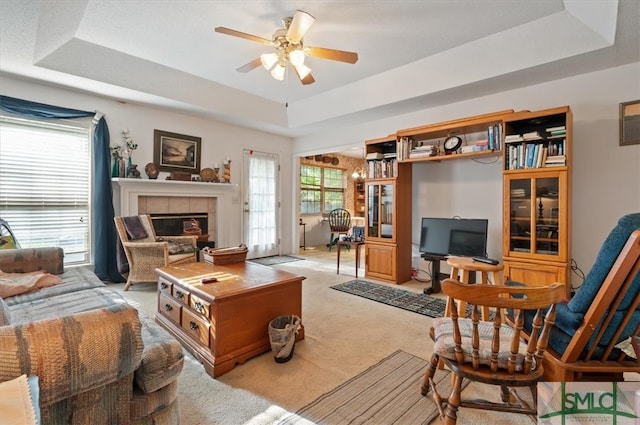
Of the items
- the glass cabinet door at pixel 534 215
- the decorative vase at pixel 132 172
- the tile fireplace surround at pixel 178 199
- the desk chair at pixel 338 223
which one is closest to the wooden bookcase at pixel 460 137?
the glass cabinet door at pixel 534 215

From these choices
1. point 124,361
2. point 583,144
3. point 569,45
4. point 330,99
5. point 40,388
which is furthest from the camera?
point 330,99

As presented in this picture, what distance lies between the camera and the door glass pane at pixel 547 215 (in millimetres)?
2955

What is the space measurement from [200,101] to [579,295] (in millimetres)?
4554

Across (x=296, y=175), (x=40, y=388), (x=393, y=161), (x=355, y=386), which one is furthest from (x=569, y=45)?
(x=296, y=175)

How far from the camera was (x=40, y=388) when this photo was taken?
83cm

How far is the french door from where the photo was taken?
567 centimetres

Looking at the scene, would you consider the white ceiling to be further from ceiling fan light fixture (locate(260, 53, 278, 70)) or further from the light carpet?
the light carpet

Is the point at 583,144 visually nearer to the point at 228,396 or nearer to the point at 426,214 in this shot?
the point at 426,214

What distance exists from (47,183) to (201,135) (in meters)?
2.11

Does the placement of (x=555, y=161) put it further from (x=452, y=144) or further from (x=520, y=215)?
(x=452, y=144)

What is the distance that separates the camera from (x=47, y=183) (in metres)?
3.71

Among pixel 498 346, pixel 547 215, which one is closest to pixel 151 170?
pixel 498 346

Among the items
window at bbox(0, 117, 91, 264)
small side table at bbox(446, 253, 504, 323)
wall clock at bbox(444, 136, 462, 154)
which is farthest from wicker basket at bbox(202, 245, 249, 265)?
wall clock at bbox(444, 136, 462, 154)

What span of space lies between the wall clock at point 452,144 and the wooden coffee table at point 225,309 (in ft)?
8.48
